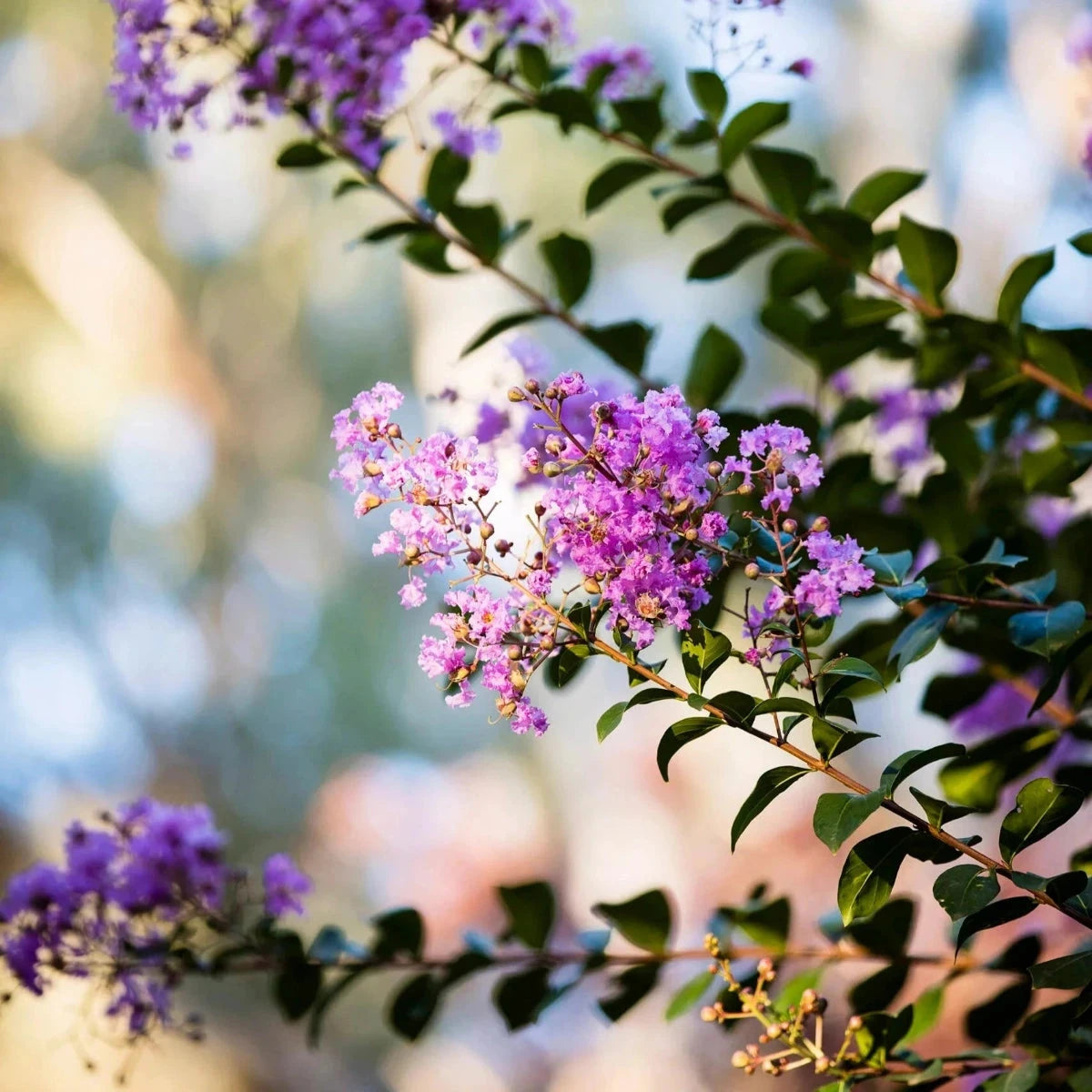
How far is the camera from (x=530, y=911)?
0.75 m

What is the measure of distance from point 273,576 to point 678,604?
3.83 meters

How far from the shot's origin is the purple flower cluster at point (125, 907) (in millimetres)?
740

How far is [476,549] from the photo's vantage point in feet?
1.40

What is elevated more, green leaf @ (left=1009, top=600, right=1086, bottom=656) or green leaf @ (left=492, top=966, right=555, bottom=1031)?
green leaf @ (left=1009, top=600, right=1086, bottom=656)

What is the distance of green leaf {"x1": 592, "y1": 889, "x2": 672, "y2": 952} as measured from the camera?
0.72m

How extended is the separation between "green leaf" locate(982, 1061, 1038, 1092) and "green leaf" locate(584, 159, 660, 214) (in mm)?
542

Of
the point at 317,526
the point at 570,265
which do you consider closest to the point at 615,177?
the point at 570,265

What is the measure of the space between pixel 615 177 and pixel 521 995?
20.7 inches

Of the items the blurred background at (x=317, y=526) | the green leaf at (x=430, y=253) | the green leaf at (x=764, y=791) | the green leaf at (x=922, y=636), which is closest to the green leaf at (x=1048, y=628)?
the green leaf at (x=922, y=636)

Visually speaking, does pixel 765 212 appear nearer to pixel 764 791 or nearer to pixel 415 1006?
pixel 764 791

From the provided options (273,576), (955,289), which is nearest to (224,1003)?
(273,576)

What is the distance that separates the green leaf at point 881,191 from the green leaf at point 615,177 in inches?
5.1

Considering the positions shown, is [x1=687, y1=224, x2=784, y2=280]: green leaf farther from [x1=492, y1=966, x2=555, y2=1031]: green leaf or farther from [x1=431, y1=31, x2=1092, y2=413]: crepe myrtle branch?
[x1=492, y1=966, x2=555, y2=1031]: green leaf

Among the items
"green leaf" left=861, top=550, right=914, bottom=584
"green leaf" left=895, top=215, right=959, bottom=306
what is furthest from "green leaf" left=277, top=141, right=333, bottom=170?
"green leaf" left=861, top=550, right=914, bottom=584
